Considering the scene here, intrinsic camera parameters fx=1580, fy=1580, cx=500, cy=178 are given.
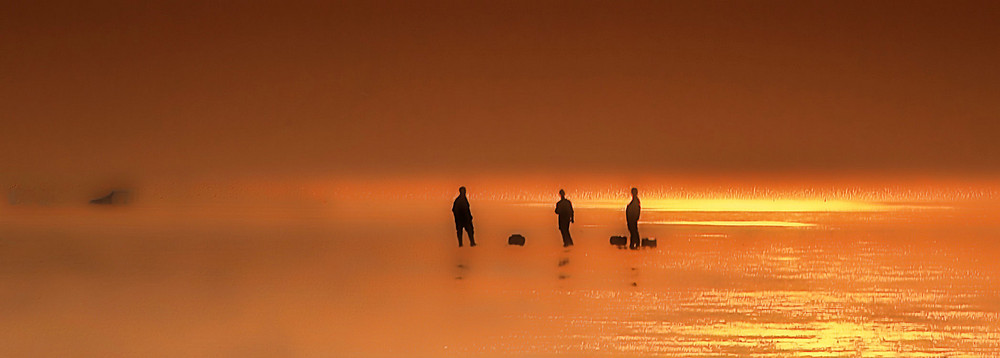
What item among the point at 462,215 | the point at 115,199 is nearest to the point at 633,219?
the point at 462,215

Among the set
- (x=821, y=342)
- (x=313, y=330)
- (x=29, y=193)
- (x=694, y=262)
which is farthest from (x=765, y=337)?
(x=29, y=193)

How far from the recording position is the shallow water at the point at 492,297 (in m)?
11.7

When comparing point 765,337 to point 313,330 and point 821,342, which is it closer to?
point 821,342

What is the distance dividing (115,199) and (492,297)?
53347 millimetres

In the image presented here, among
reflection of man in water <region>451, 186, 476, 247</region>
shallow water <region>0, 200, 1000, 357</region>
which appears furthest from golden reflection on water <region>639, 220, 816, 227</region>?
reflection of man in water <region>451, 186, 476, 247</region>

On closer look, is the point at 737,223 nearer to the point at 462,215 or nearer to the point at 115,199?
the point at 462,215

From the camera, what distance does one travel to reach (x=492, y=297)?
15914 mm

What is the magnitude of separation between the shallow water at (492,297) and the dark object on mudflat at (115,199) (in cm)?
3609

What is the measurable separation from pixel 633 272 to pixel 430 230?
16087 millimetres

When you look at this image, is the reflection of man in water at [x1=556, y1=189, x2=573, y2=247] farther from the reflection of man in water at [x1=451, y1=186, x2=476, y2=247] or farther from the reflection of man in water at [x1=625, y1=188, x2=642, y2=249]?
the reflection of man in water at [x1=451, y1=186, x2=476, y2=247]

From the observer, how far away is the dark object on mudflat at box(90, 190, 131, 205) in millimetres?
65000

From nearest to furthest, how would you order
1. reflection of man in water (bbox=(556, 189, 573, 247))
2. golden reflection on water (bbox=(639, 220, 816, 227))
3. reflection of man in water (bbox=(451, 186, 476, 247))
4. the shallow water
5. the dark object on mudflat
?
1. the shallow water
2. reflection of man in water (bbox=(556, 189, 573, 247))
3. reflection of man in water (bbox=(451, 186, 476, 247))
4. golden reflection on water (bbox=(639, 220, 816, 227))
5. the dark object on mudflat

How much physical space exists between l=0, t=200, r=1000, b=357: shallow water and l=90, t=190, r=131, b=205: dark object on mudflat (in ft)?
118

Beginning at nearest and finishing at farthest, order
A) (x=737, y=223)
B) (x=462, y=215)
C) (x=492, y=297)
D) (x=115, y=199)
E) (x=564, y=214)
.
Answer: (x=492, y=297) < (x=564, y=214) < (x=462, y=215) < (x=737, y=223) < (x=115, y=199)
